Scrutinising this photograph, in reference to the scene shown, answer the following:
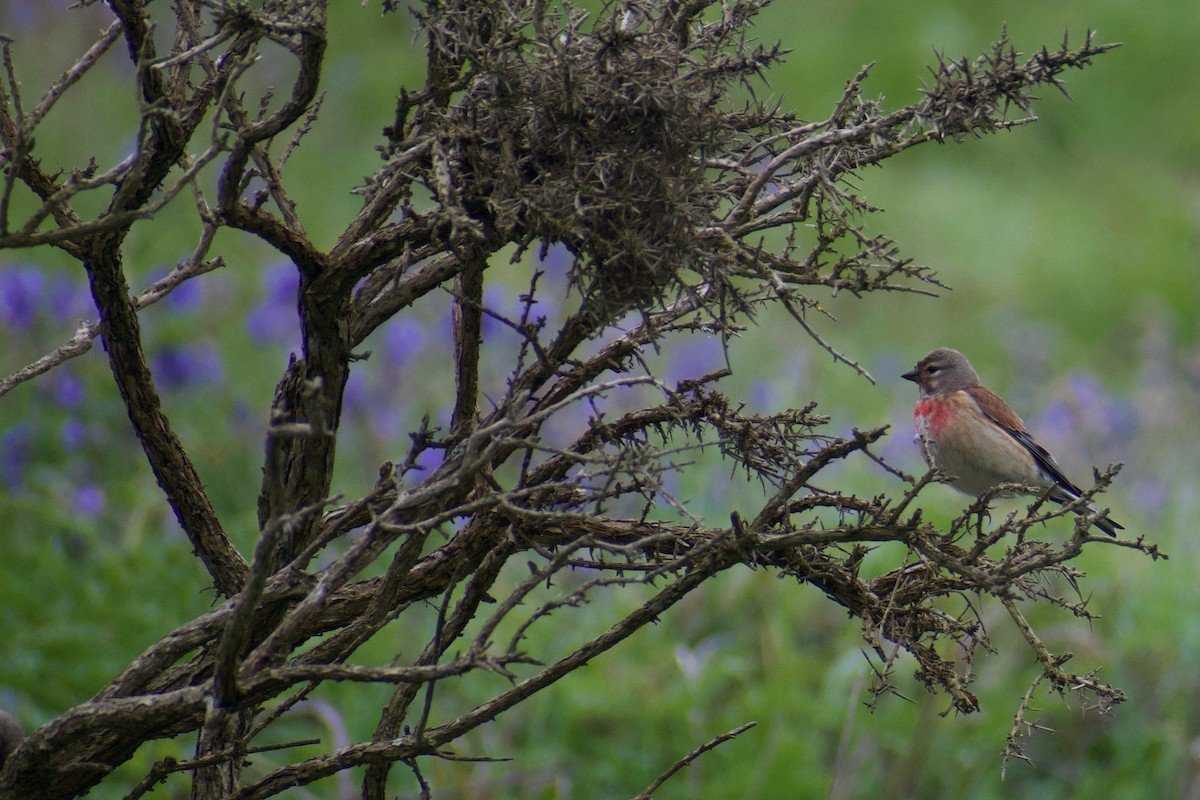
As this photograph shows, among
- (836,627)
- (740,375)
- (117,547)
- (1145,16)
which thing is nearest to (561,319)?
(740,375)

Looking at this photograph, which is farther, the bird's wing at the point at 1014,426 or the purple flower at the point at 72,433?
the purple flower at the point at 72,433

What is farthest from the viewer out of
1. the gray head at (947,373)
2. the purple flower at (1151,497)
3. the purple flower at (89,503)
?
the purple flower at (1151,497)

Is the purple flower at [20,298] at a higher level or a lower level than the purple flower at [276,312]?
lower

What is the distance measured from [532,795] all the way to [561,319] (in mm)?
2591

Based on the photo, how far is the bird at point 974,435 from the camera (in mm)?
3727

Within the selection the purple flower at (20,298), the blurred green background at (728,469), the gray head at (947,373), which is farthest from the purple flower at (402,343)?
the gray head at (947,373)

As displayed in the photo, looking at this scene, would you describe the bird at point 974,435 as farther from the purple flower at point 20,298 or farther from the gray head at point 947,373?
the purple flower at point 20,298

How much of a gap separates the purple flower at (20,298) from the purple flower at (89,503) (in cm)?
90

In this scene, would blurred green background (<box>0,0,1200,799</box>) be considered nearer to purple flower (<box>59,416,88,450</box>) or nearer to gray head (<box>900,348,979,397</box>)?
purple flower (<box>59,416,88,450</box>)

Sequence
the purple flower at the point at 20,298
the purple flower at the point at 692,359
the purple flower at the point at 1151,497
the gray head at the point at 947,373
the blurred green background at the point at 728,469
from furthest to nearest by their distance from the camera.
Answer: the purple flower at the point at 692,359, the purple flower at the point at 1151,497, the purple flower at the point at 20,298, the gray head at the point at 947,373, the blurred green background at the point at 728,469

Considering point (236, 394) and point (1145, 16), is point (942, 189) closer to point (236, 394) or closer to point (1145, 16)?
point (1145, 16)

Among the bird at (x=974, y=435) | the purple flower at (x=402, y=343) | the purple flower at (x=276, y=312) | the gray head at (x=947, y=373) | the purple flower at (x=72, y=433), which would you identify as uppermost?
the purple flower at (x=276, y=312)

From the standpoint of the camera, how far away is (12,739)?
5.35 ft

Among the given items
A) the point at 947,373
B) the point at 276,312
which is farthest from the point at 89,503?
the point at 947,373
